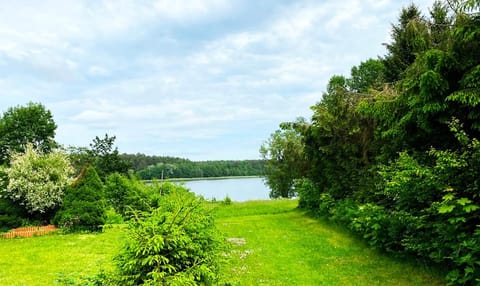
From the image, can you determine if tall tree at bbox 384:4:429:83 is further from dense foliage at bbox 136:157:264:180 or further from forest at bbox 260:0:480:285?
dense foliage at bbox 136:157:264:180

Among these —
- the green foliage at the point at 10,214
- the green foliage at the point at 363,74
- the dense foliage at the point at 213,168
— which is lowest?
the green foliage at the point at 10,214

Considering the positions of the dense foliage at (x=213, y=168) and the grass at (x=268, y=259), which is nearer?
the grass at (x=268, y=259)

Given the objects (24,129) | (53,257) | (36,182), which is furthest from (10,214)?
(24,129)

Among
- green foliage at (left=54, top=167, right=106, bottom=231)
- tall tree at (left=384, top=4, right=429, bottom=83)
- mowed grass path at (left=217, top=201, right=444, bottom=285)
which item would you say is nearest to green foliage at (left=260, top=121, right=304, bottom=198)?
tall tree at (left=384, top=4, right=429, bottom=83)

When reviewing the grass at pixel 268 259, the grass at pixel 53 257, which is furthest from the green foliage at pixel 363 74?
the grass at pixel 53 257

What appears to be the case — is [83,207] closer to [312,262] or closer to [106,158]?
[312,262]

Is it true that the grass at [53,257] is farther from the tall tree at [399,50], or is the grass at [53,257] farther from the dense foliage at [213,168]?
the dense foliage at [213,168]

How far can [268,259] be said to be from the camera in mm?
7145

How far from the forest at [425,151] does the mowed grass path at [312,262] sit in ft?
1.34

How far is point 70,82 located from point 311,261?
18353 millimetres

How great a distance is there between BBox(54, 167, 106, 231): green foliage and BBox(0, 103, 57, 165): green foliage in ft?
59.6

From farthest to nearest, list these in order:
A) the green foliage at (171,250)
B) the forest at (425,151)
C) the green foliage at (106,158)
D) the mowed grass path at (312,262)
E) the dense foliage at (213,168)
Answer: the dense foliage at (213,168)
the green foliage at (106,158)
the mowed grass path at (312,262)
the forest at (425,151)
the green foliage at (171,250)

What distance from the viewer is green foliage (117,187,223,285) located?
3518 millimetres

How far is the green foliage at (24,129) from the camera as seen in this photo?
28250mm
